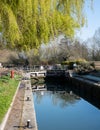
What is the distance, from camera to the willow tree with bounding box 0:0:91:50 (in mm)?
10688

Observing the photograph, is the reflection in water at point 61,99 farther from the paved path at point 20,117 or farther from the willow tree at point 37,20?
the willow tree at point 37,20

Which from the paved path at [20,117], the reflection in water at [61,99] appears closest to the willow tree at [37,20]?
the paved path at [20,117]

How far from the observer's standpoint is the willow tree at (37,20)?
35.1ft

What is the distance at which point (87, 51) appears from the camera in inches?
3910

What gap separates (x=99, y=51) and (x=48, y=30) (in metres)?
82.8

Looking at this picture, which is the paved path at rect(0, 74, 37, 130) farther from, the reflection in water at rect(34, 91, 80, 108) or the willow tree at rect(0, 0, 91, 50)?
the reflection in water at rect(34, 91, 80, 108)

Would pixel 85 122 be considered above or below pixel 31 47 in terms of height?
below

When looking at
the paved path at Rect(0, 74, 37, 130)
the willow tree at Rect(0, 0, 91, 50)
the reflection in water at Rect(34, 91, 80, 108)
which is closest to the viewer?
the willow tree at Rect(0, 0, 91, 50)

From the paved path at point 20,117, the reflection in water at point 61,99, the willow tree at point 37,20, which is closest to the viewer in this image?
the willow tree at point 37,20

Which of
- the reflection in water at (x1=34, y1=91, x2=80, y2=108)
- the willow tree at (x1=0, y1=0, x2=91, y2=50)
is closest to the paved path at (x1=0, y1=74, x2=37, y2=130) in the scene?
the willow tree at (x1=0, y1=0, x2=91, y2=50)

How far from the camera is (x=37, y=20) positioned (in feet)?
39.8

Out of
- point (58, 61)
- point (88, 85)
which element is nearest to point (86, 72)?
point (88, 85)

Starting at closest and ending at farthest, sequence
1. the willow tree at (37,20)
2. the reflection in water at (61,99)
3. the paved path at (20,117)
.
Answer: the willow tree at (37,20)
the paved path at (20,117)
the reflection in water at (61,99)

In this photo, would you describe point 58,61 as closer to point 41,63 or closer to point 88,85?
point 41,63
